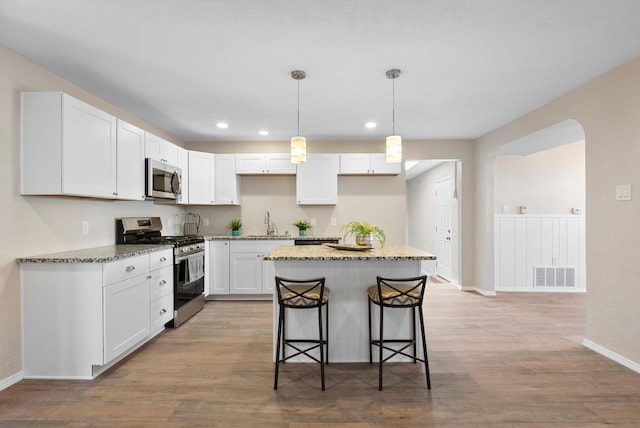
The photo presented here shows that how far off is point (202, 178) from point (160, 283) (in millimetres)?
1969

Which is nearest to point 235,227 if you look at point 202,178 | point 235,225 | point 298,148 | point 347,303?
point 235,225

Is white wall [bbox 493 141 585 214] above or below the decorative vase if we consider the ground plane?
above

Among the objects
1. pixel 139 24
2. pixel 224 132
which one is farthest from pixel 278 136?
pixel 139 24

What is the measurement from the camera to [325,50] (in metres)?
2.47

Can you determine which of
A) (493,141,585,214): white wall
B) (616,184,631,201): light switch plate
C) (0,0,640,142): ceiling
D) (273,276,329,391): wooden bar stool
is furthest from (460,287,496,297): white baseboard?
(273,276,329,391): wooden bar stool

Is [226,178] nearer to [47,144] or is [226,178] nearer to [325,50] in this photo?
[47,144]

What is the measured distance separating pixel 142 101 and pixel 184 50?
1.43 metres

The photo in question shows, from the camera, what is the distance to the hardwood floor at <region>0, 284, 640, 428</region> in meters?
1.99

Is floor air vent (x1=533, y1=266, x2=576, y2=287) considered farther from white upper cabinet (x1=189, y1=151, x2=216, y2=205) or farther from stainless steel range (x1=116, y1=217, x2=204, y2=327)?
white upper cabinet (x1=189, y1=151, x2=216, y2=205)

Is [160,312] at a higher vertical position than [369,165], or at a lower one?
lower

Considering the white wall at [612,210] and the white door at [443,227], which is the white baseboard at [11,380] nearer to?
the white wall at [612,210]

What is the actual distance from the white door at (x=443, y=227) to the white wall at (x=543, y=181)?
946 millimetres

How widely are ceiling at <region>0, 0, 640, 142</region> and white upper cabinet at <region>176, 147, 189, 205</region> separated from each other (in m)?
0.72

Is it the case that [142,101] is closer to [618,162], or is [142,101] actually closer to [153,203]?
[153,203]
